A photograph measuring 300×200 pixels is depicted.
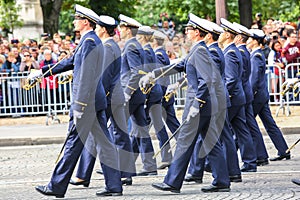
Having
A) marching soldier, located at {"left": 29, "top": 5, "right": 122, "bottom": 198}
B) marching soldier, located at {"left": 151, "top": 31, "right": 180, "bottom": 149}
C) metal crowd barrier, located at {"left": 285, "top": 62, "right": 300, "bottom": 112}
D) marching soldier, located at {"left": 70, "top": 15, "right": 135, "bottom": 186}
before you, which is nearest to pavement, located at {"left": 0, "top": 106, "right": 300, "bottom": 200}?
marching soldier, located at {"left": 70, "top": 15, "right": 135, "bottom": 186}

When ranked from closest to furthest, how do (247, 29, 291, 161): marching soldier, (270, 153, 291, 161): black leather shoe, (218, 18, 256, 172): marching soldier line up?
(218, 18, 256, 172): marching soldier
(247, 29, 291, 161): marching soldier
(270, 153, 291, 161): black leather shoe

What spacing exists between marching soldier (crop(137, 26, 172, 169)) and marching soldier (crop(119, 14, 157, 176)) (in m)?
0.23

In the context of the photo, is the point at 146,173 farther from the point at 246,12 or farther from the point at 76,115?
the point at 246,12

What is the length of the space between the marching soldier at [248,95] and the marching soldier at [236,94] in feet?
0.93

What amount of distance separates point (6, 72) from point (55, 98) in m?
1.23

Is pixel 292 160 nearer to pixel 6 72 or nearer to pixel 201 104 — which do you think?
pixel 201 104

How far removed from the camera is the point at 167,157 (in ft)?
42.5

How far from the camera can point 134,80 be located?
11922 millimetres

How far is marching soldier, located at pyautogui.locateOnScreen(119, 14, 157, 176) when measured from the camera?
1187 cm

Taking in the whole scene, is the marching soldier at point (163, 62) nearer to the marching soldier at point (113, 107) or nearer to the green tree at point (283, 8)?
the marching soldier at point (113, 107)

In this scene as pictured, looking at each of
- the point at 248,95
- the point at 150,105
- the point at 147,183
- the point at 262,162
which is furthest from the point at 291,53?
the point at 147,183

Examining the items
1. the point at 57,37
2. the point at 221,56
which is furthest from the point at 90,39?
the point at 57,37

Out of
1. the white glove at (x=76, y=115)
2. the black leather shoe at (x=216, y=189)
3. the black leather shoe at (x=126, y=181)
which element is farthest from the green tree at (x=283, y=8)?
Answer: the white glove at (x=76, y=115)

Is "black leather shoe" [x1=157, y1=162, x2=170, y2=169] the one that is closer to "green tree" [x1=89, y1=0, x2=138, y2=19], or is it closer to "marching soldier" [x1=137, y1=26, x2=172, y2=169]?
"marching soldier" [x1=137, y1=26, x2=172, y2=169]
